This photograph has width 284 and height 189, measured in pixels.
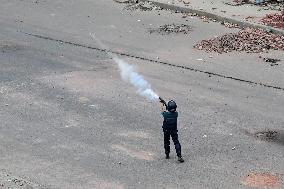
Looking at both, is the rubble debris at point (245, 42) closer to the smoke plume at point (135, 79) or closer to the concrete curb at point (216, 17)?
the concrete curb at point (216, 17)

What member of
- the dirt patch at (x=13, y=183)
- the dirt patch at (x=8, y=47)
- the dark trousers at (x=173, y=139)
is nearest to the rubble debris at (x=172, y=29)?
the dirt patch at (x=8, y=47)

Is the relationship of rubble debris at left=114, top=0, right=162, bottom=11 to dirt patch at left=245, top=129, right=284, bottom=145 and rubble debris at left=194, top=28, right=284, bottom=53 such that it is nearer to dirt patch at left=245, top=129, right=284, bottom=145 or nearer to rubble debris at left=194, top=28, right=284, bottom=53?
rubble debris at left=194, top=28, right=284, bottom=53

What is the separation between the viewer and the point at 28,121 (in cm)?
1197

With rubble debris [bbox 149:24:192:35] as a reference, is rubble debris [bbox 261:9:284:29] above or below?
above

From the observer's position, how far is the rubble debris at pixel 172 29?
1931 centimetres

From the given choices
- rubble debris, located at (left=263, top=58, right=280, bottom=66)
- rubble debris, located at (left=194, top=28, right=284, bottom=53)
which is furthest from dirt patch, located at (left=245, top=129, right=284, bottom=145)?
rubble debris, located at (left=194, top=28, right=284, bottom=53)

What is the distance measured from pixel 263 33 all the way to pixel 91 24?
6.24 meters

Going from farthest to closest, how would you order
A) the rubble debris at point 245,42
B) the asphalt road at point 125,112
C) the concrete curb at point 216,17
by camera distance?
the concrete curb at point 216,17, the rubble debris at point 245,42, the asphalt road at point 125,112

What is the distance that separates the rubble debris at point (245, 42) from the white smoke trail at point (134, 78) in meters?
2.75

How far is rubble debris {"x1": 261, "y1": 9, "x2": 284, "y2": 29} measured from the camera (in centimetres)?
1920

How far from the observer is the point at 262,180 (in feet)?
30.9

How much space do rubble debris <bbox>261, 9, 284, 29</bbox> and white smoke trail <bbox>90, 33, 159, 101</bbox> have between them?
6.10m

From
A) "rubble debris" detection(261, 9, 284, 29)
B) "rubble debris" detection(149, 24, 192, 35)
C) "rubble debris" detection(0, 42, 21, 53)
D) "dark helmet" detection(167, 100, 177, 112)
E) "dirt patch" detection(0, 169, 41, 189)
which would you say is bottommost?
"rubble debris" detection(0, 42, 21, 53)

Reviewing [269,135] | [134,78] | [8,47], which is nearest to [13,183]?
[269,135]
